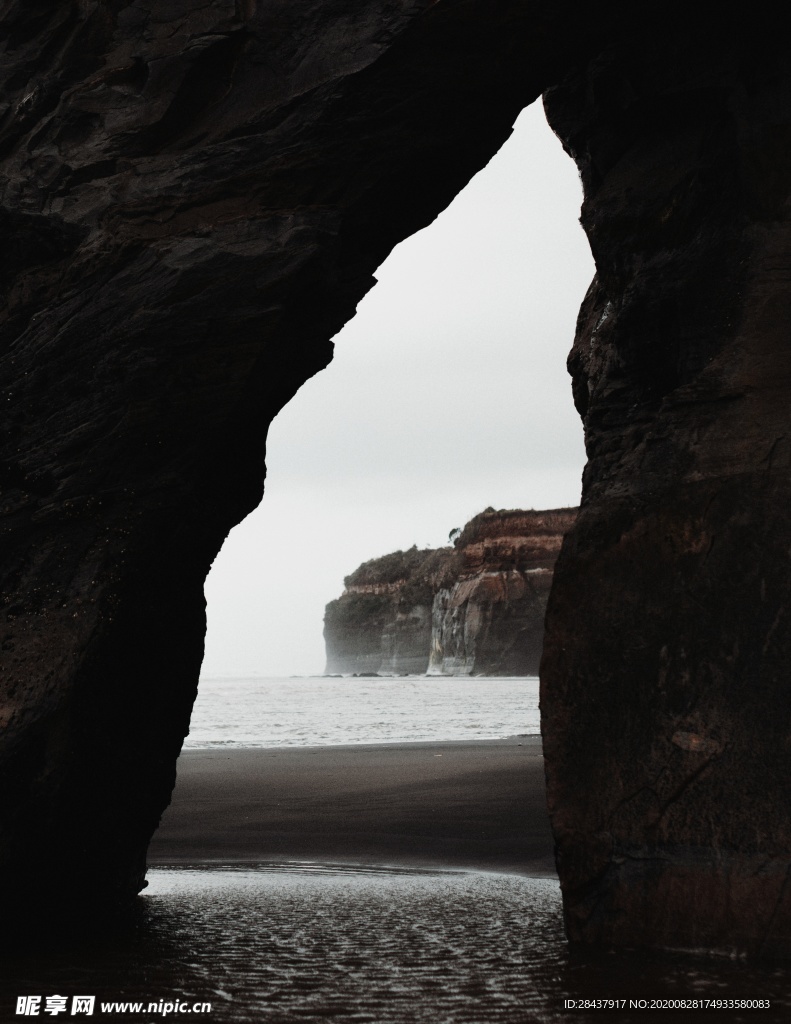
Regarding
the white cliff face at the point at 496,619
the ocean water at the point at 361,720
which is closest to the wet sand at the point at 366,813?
the ocean water at the point at 361,720

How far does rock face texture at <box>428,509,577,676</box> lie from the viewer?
180ft

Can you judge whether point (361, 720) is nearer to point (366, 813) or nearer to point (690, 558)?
point (366, 813)

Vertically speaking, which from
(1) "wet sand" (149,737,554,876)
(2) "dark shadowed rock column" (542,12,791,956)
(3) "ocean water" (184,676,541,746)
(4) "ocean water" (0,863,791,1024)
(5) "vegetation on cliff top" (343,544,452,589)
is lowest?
(3) "ocean water" (184,676,541,746)

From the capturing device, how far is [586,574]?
16.3 ft

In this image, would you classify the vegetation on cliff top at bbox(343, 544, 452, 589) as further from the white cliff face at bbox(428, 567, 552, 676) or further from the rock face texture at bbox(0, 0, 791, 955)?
the rock face texture at bbox(0, 0, 791, 955)

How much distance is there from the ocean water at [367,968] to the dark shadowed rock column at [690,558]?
0.42 metres

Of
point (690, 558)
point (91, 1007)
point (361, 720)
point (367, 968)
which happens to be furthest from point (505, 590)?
point (91, 1007)

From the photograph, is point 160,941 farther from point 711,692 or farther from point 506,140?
point 506,140

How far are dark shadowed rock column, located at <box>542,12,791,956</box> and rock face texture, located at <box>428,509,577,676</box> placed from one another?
48445 mm

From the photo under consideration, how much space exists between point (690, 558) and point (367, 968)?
2.27m

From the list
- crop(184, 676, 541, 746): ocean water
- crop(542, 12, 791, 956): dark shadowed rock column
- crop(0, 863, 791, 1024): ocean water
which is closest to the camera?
crop(0, 863, 791, 1024): ocean water

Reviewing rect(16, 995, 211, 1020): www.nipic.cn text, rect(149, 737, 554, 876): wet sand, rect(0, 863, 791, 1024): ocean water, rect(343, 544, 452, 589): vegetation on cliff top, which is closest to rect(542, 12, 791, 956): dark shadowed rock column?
rect(0, 863, 791, 1024): ocean water

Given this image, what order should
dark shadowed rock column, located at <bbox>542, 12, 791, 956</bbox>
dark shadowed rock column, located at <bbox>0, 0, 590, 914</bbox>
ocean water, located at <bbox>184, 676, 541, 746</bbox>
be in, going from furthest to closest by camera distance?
ocean water, located at <bbox>184, 676, 541, 746</bbox> < dark shadowed rock column, located at <bbox>0, 0, 590, 914</bbox> < dark shadowed rock column, located at <bbox>542, 12, 791, 956</bbox>

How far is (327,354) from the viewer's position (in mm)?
5797
